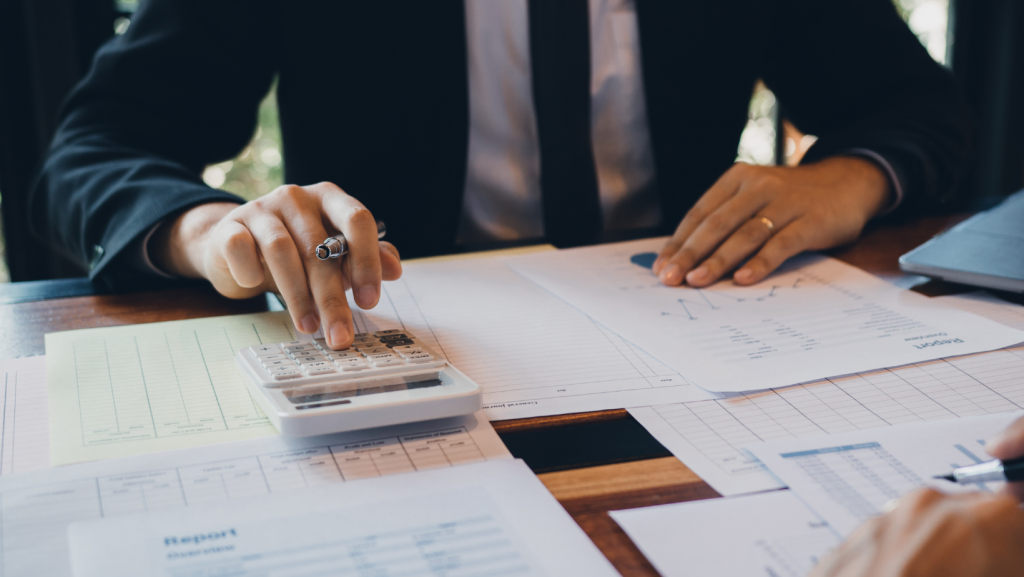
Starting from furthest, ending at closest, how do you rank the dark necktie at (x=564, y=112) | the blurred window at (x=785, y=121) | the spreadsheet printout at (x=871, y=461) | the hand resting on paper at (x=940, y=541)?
the blurred window at (x=785, y=121)
the dark necktie at (x=564, y=112)
the spreadsheet printout at (x=871, y=461)
the hand resting on paper at (x=940, y=541)

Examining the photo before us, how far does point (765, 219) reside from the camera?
2.40 ft

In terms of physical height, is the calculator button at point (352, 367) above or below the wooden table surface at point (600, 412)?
above

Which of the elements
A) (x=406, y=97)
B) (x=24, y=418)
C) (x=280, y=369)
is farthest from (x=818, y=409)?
(x=406, y=97)

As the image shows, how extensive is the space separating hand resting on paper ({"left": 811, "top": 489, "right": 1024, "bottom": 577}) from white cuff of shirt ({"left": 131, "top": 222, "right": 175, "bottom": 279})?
24.7 inches

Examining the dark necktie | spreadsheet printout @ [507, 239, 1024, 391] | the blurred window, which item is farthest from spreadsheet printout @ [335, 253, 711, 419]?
the blurred window

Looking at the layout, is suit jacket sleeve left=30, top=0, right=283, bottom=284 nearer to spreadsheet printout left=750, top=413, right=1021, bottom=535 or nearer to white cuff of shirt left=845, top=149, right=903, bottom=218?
spreadsheet printout left=750, top=413, right=1021, bottom=535

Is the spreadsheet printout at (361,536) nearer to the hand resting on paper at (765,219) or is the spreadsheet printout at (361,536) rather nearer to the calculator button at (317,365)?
the calculator button at (317,365)

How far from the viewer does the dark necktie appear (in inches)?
37.4

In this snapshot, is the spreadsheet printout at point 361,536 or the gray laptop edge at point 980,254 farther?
the gray laptop edge at point 980,254

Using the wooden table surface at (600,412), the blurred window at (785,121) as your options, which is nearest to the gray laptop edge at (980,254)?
the wooden table surface at (600,412)

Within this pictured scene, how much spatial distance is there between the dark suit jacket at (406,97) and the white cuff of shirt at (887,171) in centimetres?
1

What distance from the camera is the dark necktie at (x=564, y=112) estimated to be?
95 cm

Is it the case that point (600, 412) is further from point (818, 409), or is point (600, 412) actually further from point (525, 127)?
point (525, 127)

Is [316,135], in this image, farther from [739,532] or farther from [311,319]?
[739,532]
